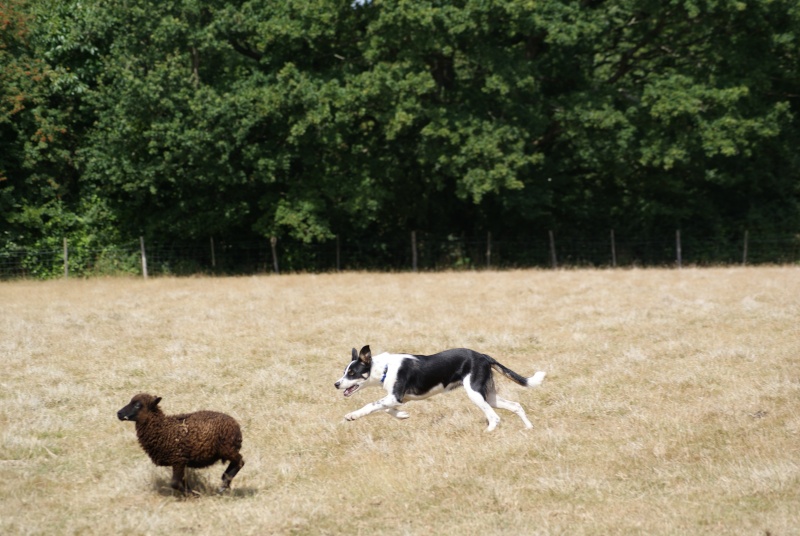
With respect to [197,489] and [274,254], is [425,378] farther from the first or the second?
[274,254]

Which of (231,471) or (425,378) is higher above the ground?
(425,378)

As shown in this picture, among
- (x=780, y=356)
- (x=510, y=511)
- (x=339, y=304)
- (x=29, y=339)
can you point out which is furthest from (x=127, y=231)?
(x=510, y=511)

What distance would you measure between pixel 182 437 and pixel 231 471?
0.62 metres

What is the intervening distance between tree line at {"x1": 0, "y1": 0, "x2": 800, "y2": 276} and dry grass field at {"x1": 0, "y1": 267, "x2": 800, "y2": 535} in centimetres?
967

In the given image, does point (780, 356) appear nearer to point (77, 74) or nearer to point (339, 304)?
point (339, 304)

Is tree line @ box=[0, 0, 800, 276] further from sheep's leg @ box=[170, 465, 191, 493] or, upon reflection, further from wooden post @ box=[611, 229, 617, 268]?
sheep's leg @ box=[170, 465, 191, 493]

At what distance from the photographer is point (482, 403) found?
10.5 meters

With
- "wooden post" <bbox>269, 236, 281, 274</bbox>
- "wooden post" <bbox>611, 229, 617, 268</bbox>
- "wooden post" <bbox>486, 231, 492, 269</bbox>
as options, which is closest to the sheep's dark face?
"wooden post" <bbox>269, 236, 281, 274</bbox>

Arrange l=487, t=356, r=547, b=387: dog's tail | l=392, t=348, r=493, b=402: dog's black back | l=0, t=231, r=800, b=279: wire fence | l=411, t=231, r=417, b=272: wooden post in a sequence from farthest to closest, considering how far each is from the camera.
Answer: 1. l=411, t=231, r=417, b=272: wooden post
2. l=0, t=231, r=800, b=279: wire fence
3. l=487, t=356, r=547, b=387: dog's tail
4. l=392, t=348, r=493, b=402: dog's black back

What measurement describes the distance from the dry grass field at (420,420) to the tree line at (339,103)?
31.7 feet

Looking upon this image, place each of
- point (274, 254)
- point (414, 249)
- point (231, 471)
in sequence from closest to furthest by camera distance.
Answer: point (231, 471) → point (274, 254) → point (414, 249)

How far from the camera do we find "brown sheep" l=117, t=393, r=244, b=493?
8.06 metres

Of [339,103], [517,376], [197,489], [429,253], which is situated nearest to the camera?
[197,489]

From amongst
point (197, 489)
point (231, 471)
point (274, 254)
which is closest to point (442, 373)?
point (231, 471)
